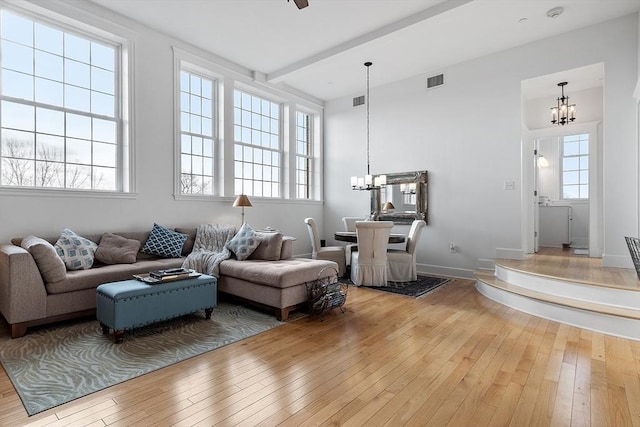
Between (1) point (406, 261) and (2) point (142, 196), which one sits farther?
(1) point (406, 261)

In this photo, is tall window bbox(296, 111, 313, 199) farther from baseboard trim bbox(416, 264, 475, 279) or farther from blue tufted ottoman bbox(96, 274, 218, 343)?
blue tufted ottoman bbox(96, 274, 218, 343)

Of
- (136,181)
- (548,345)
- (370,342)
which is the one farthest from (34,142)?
(548,345)

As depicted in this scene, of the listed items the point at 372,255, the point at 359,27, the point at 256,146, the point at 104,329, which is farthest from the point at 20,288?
the point at 359,27

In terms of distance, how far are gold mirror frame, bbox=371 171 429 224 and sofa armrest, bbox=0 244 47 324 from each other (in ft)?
15.4

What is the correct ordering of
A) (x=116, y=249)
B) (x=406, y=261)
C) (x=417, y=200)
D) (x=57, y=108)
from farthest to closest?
(x=417, y=200), (x=406, y=261), (x=57, y=108), (x=116, y=249)

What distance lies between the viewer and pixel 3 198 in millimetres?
3494

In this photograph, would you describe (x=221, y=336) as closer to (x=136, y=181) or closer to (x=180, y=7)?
(x=136, y=181)

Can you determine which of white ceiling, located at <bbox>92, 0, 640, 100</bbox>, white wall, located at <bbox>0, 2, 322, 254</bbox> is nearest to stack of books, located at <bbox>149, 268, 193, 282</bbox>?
white wall, located at <bbox>0, 2, 322, 254</bbox>

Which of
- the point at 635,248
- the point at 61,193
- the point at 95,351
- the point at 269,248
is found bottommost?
the point at 95,351

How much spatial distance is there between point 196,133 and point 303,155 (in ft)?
8.12

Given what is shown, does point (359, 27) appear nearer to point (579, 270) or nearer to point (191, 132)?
point (191, 132)

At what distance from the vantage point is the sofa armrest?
9.09 ft

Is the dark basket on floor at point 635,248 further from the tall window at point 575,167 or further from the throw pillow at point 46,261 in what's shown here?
the throw pillow at point 46,261

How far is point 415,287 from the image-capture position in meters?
4.74
